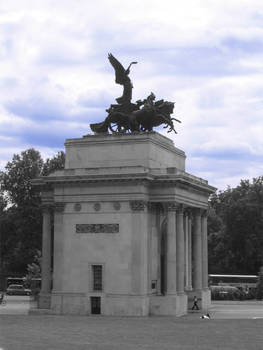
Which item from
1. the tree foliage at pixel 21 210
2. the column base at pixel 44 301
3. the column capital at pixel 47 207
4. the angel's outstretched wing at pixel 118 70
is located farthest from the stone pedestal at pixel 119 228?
the tree foliage at pixel 21 210

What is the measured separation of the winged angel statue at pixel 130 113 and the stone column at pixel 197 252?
861 centimetres

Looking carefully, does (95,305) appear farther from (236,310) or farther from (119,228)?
(236,310)

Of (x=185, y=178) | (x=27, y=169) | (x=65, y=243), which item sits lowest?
(x=65, y=243)

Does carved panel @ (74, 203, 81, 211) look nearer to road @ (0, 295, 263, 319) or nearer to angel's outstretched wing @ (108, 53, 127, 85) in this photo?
road @ (0, 295, 263, 319)

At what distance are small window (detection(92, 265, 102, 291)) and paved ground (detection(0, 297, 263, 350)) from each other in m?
3.66

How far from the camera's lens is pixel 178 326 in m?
43.4

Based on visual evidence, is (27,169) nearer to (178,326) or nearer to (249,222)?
(249,222)

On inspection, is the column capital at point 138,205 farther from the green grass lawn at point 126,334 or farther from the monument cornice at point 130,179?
the green grass lawn at point 126,334

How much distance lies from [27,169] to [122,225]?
4616 cm

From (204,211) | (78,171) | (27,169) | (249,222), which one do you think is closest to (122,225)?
(78,171)

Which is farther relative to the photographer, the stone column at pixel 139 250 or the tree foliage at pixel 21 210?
the tree foliage at pixel 21 210

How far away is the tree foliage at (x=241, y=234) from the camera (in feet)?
342

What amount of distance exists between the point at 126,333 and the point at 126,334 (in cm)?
60

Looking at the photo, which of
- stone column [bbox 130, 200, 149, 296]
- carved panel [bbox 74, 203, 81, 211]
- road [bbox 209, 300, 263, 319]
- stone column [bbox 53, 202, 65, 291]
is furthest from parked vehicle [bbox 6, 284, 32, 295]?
stone column [bbox 130, 200, 149, 296]
